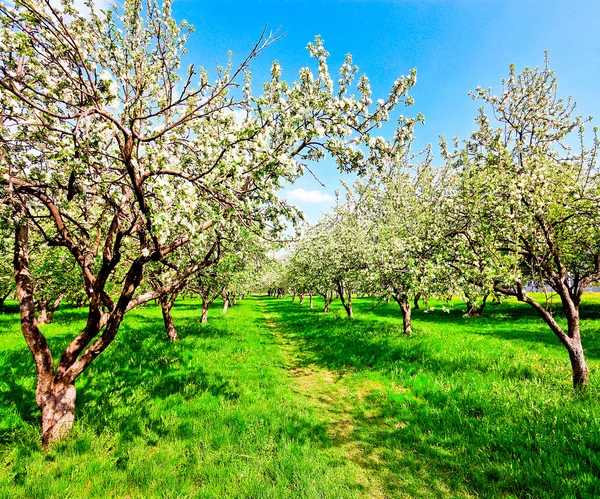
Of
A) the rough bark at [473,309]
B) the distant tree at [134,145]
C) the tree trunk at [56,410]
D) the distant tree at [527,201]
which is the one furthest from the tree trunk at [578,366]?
the tree trunk at [56,410]

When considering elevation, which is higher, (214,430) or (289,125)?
(289,125)

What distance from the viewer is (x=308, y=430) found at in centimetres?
777

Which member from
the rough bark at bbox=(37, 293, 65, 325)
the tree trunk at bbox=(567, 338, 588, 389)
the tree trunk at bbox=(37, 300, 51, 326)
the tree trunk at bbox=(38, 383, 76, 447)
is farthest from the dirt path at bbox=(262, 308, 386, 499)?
the tree trunk at bbox=(37, 300, 51, 326)

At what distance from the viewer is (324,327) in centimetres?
2267

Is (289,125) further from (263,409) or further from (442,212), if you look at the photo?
(263,409)

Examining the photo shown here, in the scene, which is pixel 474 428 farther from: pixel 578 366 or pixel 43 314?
pixel 43 314

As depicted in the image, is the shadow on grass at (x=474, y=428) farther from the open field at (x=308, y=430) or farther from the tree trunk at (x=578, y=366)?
the tree trunk at (x=578, y=366)

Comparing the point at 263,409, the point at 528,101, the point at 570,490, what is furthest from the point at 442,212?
the point at 263,409

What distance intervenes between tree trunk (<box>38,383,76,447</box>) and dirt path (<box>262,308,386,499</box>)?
6.65m

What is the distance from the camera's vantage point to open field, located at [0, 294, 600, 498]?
18.1 ft

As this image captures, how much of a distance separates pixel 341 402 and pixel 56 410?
321 inches

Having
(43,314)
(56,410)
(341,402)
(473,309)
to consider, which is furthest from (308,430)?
(43,314)

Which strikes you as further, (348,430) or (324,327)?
(324,327)

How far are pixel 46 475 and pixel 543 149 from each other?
15711 mm
